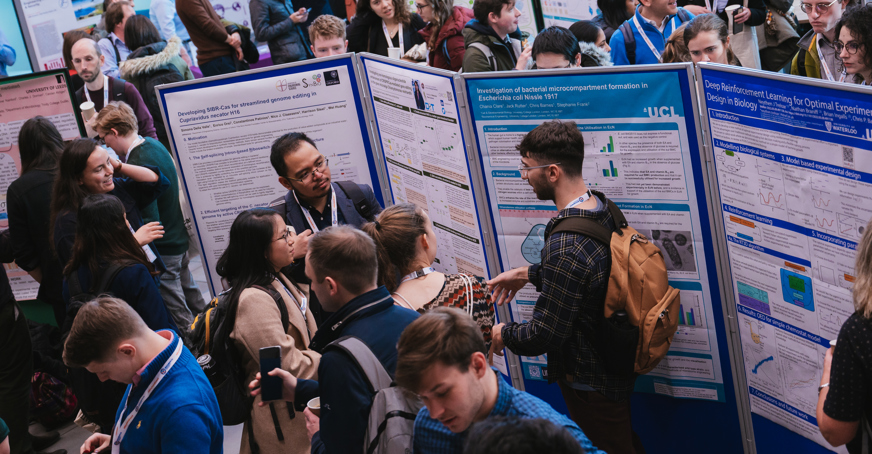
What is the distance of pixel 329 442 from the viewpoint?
2127 millimetres

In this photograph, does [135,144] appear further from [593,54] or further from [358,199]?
[593,54]

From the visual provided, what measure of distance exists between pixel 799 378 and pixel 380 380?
184cm

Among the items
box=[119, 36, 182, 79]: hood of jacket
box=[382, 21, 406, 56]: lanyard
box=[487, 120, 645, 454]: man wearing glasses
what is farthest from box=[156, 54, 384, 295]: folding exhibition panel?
box=[119, 36, 182, 79]: hood of jacket

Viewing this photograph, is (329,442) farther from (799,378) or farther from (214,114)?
(214,114)

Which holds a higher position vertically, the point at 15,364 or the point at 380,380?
the point at 380,380

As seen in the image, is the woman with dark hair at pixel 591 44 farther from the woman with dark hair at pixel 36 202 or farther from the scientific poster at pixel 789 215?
the woman with dark hair at pixel 36 202

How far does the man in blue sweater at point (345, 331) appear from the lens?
2.08 metres

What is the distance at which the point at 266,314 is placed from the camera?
2.82 m

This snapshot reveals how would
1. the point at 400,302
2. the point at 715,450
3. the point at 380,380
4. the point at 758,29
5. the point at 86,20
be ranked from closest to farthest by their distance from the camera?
the point at 380,380, the point at 400,302, the point at 715,450, the point at 758,29, the point at 86,20

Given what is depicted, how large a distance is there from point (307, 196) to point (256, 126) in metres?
1.08

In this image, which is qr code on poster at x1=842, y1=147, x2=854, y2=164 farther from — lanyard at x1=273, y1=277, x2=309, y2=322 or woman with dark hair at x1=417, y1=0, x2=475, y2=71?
woman with dark hair at x1=417, y1=0, x2=475, y2=71

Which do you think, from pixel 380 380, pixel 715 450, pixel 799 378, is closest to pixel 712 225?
pixel 799 378

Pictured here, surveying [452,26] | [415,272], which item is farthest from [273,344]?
[452,26]

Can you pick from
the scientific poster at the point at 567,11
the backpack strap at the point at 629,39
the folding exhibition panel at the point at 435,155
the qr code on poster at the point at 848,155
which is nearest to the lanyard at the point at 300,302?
the folding exhibition panel at the point at 435,155
